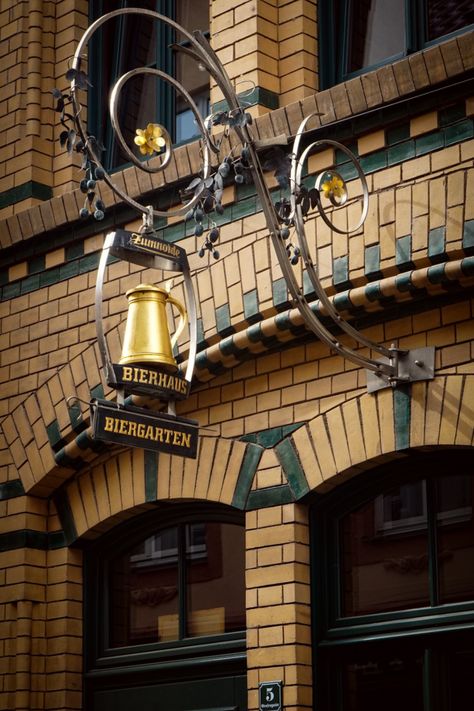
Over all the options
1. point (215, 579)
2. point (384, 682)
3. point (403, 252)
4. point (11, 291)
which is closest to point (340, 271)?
point (403, 252)

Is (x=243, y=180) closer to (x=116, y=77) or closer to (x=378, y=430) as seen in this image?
(x=378, y=430)

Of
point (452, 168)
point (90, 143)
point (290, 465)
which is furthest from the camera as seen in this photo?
point (290, 465)

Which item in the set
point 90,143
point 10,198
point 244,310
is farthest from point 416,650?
point 10,198

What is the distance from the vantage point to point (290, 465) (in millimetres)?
7926

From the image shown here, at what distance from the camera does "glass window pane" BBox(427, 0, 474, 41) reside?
8.04 meters

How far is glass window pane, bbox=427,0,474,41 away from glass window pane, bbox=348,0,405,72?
0.21 meters

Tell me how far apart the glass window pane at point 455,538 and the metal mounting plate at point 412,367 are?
566mm

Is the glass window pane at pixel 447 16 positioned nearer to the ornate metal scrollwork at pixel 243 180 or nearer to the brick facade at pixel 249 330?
the brick facade at pixel 249 330

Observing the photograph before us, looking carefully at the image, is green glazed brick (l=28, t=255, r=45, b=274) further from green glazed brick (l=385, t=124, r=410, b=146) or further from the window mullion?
green glazed brick (l=385, t=124, r=410, b=146)

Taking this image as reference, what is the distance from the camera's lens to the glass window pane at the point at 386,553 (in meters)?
7.52

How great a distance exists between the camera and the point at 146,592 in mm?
8883

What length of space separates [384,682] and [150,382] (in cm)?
224

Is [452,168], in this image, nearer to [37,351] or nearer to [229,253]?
[229,253]

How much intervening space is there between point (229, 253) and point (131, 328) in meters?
1.93
